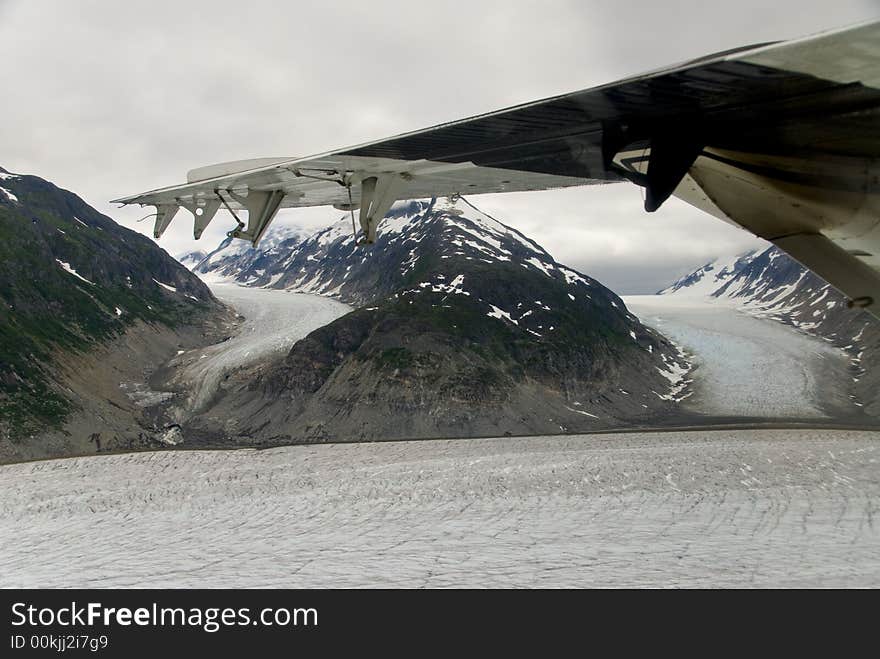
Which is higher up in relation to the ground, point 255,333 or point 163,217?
point 163,217

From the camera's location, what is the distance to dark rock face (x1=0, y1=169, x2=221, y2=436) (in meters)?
44.8

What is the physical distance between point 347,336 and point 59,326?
28871mm

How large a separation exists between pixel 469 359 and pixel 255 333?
30629mm

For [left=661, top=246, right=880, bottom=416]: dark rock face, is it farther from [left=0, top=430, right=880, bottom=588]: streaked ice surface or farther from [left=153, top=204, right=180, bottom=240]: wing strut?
[left=153, top=204, right=180, bottom=240]: wing strut

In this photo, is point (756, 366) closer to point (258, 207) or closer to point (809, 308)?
point (809, 308)

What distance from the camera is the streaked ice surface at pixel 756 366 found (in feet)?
169

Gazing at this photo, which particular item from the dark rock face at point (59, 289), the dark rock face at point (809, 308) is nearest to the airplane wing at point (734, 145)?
the dark rock face at point (809, 308)

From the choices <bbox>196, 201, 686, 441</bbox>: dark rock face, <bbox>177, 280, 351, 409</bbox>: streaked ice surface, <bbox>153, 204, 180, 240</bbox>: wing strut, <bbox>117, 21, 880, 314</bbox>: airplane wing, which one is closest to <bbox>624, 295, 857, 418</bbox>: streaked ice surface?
<bbox>196, 201, 686, 441</bbox>: dark rock face

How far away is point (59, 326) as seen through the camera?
57.3 metres

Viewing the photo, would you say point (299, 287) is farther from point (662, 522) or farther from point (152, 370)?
point (662, 522)

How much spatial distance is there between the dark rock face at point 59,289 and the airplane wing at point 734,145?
148 ft

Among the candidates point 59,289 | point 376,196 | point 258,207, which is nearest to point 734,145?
point 376,196

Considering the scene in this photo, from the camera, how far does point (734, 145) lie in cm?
427

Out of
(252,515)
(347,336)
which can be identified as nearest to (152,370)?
(347,336)
